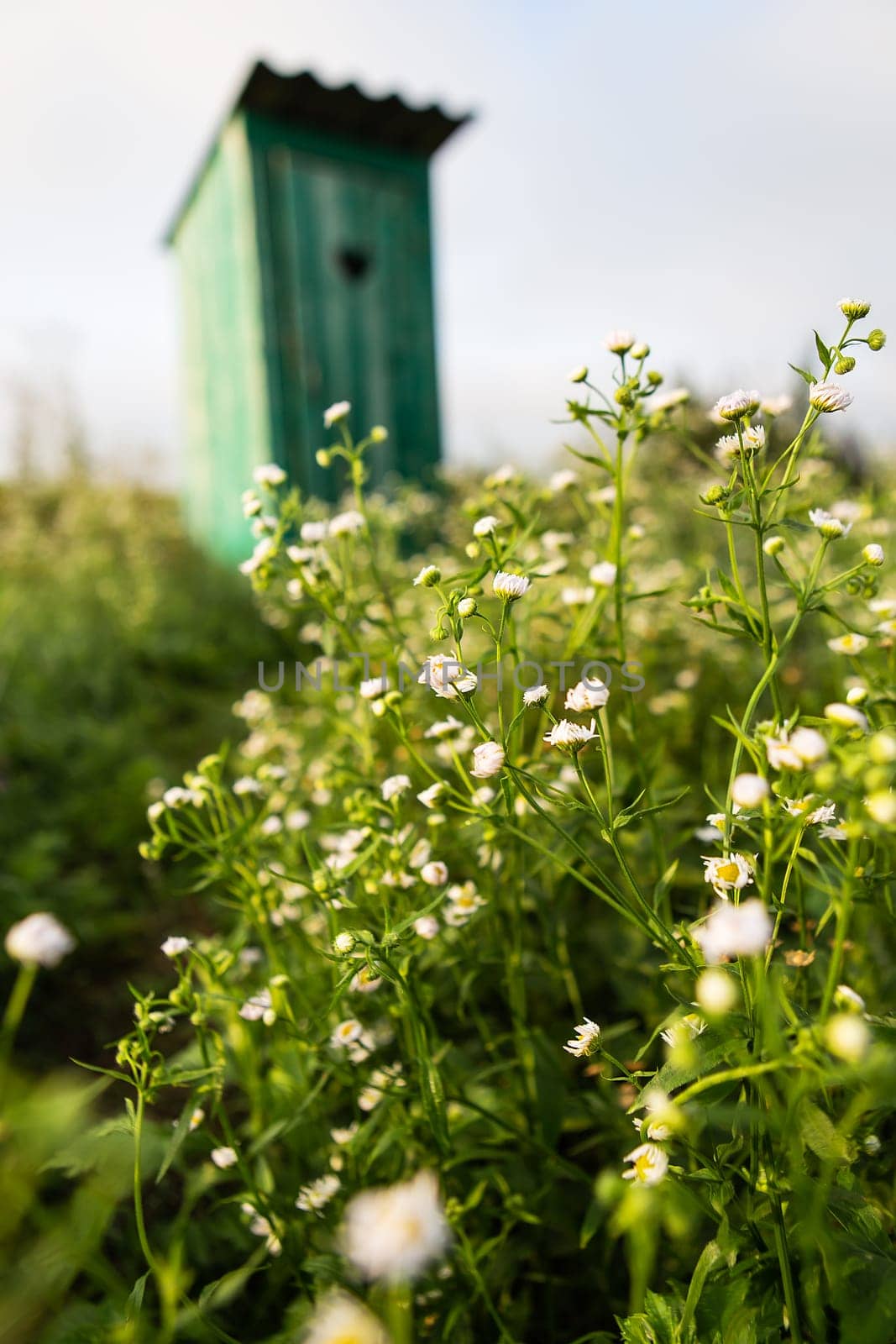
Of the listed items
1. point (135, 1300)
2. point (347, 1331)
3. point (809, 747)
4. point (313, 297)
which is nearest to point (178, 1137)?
point (135, 1300)

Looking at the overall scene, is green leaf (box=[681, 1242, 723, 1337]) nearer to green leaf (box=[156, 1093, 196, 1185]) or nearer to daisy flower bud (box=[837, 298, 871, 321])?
green leaf (box=[156, 1093, 196, 1185])

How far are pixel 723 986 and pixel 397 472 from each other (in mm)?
4713

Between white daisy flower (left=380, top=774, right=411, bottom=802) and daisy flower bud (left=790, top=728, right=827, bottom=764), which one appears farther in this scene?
white daisy flower (left=380, top=774, right=411, bottom=802)

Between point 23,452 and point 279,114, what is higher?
point 279,114

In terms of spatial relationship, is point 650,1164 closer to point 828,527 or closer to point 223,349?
point 828,527

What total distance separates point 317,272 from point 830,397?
169 inches

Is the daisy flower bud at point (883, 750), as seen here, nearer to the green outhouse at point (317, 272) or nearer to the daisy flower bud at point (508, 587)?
the daisy flower bud at point (508, 587)

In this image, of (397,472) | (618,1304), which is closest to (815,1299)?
(618,1304)

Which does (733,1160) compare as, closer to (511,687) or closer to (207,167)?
(511,687)

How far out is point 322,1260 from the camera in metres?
1.00

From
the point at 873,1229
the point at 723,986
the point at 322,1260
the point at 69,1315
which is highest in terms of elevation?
the point at 723,986

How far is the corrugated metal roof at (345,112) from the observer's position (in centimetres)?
423

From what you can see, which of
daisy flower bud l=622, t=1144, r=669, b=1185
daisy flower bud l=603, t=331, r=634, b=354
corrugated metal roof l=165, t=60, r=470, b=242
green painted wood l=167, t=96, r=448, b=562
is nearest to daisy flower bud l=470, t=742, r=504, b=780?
daisy flower bud l=622, t=1144, r=669, b=1185

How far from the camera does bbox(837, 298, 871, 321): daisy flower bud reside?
0.97m
